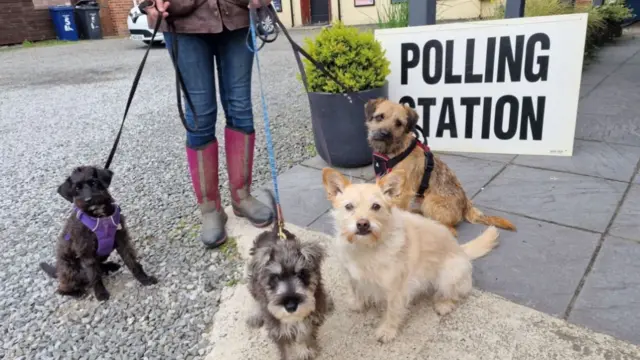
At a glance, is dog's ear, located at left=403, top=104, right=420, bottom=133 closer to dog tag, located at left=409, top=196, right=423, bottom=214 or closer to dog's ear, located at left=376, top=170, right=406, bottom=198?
dog tag, located at left=409, top=196, right=423, bottom=214

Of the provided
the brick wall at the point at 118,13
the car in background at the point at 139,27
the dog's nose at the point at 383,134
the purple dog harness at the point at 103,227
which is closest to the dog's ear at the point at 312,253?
the purple dog harness at the point at 103,227

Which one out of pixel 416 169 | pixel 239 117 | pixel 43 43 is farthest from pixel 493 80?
pixel 43 43

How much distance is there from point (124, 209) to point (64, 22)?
1830cm

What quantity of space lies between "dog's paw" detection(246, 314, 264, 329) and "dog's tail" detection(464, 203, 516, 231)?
1.76m

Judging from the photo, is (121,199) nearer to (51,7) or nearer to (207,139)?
(207,139)

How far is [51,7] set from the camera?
18469 mm

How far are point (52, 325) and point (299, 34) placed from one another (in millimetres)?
13764


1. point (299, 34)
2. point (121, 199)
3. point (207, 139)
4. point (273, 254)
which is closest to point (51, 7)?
point (299, 34)

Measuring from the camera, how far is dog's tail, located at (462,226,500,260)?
8.98 ft

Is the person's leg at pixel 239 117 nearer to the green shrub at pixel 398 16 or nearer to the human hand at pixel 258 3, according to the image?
the human hand at pixel 258 3

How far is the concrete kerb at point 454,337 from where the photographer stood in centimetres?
219

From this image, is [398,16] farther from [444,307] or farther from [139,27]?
[139,27]

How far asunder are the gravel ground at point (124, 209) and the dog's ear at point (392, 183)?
1288 millimetres

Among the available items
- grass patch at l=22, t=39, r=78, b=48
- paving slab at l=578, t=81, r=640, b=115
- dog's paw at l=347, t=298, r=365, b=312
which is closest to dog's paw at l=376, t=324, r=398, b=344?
dog's paw at l=347, t=298, r=365, b=312
